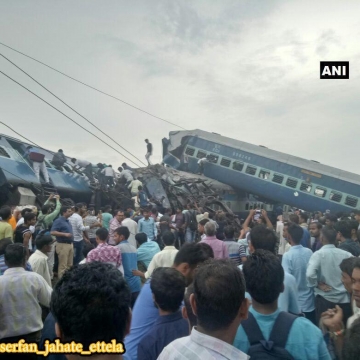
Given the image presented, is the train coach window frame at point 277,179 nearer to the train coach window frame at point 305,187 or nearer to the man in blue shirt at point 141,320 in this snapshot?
the train coach window frame at point 305,187

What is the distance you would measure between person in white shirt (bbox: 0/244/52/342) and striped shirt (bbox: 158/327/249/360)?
2.05 metres

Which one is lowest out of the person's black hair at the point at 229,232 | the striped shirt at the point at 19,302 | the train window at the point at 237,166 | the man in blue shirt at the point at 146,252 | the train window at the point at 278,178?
the striped shirt at the point at 19,302

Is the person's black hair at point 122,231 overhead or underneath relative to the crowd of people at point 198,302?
overhead

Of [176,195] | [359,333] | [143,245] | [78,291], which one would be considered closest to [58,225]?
[143,245]

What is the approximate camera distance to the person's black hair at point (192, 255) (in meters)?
3.15

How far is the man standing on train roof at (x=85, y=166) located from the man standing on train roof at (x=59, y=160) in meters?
0.62

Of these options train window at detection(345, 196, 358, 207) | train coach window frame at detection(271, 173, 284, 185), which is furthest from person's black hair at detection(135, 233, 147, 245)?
train coach window frame at detection(271, 173, 284, 185)

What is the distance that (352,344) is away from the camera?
1384mm

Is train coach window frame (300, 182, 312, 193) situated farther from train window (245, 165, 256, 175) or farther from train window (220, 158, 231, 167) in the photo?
train window (220, 158, 231, 167)

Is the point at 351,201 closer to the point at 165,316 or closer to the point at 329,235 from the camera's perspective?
the point at 329,235

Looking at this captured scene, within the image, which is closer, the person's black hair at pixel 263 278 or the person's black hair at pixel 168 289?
the person's black hair at pixel 263 278

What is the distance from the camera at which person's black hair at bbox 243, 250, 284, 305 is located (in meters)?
2.19

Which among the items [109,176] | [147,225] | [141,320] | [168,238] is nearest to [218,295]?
[141,320]

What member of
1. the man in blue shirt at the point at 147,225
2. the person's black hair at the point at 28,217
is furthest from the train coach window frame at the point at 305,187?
the person's black hair at the point at 28,217
